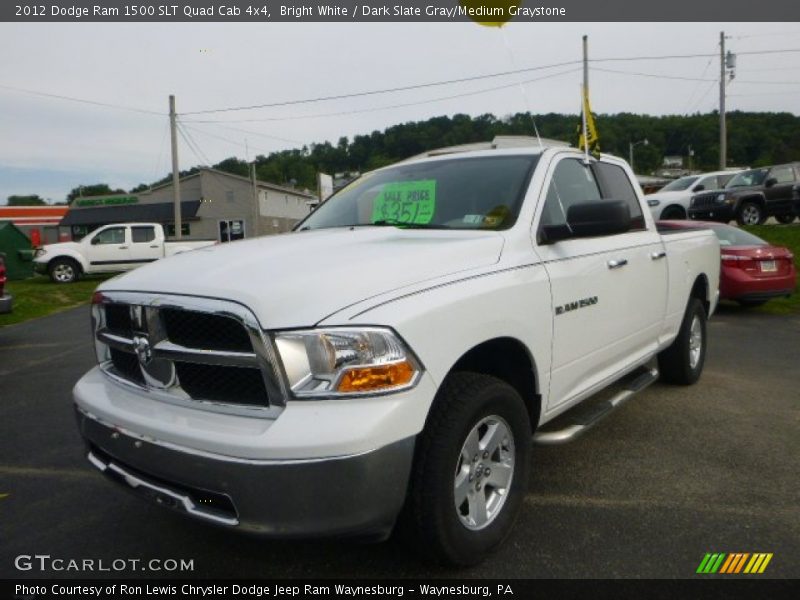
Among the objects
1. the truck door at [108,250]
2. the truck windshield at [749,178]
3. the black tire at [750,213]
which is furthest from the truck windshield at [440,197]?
the truck door at [108,250]

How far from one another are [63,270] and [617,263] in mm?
19014

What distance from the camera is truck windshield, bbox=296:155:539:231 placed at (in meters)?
3.18

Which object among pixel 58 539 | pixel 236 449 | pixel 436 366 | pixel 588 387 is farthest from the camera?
pixel 588 387

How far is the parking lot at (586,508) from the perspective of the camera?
8.70 feet

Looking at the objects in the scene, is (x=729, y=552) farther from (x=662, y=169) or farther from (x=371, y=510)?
(x=662, y=169)

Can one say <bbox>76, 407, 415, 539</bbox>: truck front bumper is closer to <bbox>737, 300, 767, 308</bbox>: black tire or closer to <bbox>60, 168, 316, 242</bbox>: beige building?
<bbox>737, 300, 767, 308</bbox>: black tire

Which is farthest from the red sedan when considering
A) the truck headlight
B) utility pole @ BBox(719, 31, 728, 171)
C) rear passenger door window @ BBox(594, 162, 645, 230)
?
utility pole @ BBox(719, 31, 728, 171)

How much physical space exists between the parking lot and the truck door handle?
119 centimetres

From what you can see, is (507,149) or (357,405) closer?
(357,405)

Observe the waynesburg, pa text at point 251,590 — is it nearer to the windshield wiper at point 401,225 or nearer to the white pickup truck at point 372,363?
the white pickup truck at point 372,363

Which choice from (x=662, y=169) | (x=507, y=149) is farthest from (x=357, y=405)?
(x=662, y=169)

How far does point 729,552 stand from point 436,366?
5.36 ft

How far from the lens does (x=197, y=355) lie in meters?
2.26

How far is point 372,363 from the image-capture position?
2.10 metres
